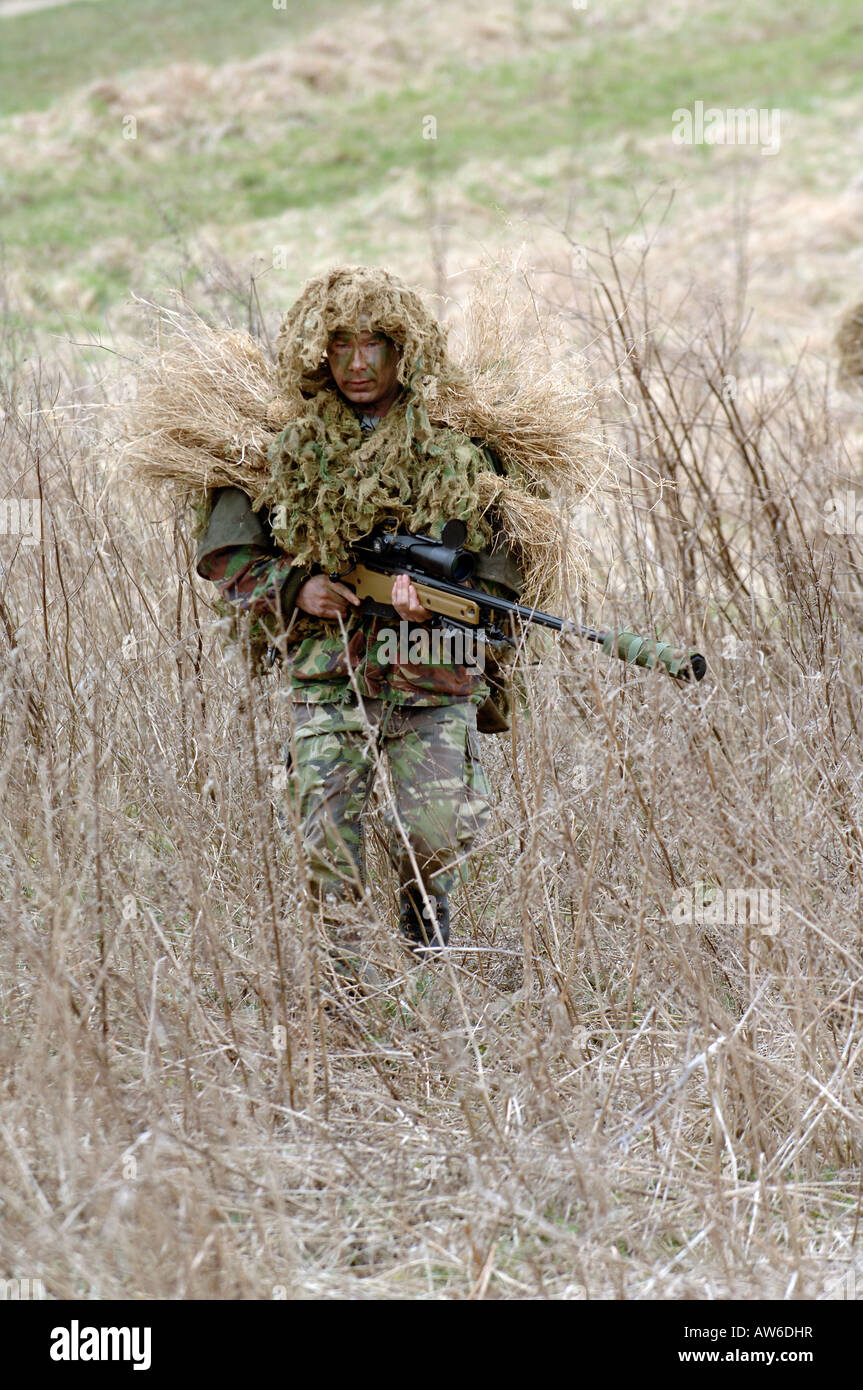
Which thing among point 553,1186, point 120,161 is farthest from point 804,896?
point 120,161

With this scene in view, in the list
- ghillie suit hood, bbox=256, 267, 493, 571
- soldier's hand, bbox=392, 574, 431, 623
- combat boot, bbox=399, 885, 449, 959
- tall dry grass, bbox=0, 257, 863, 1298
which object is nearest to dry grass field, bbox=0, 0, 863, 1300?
tall dry grass, bbox=0, 257, 863, 1298

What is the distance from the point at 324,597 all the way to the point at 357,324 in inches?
26.7

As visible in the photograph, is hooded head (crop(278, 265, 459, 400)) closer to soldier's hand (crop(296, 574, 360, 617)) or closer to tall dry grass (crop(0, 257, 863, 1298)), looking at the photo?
soldier's hand (crop(296, 574, 360, 617))

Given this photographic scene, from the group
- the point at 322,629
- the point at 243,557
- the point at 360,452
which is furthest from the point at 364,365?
the point at 322,629

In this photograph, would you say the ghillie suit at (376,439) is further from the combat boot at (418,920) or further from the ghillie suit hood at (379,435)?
the combat boot at (418,920)

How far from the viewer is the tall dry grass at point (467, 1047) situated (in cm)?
229

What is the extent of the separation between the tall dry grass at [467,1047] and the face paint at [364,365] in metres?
0.75

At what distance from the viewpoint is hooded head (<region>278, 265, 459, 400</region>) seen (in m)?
3.12

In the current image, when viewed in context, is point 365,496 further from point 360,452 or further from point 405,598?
point 405,598

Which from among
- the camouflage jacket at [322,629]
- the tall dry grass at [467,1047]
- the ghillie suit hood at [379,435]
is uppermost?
the ghillie suit hood at [379,435]

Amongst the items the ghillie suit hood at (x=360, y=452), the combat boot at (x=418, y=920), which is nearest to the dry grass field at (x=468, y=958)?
the combat boot at (x=418, y=920)
